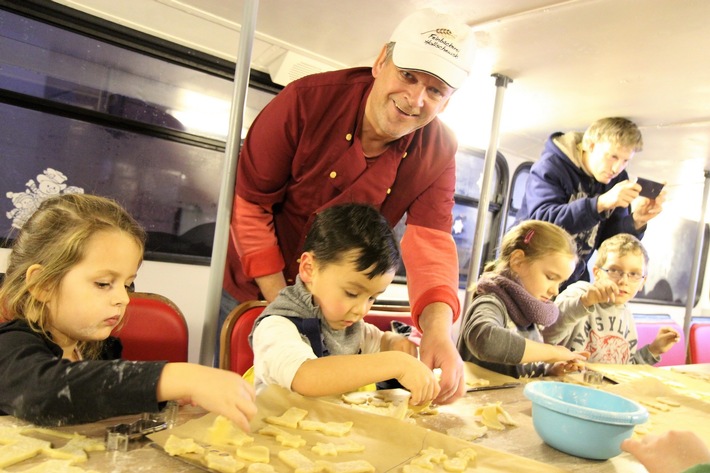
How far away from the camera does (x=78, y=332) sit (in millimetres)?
1084

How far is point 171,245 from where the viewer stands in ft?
12.2

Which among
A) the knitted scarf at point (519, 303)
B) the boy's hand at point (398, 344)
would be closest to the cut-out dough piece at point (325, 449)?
the boy's hand at point (398, 344)

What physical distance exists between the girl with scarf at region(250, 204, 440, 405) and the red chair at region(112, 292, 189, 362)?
0.40m

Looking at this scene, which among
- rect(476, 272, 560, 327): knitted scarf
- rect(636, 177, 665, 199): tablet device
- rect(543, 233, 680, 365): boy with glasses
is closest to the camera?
rect(476, 272, 560, 327): knitted scarf

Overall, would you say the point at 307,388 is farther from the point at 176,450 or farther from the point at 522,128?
the point at 522,128

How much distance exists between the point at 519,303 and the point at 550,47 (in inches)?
50.8

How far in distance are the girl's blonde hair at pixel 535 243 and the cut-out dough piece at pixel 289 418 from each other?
1.45 meters

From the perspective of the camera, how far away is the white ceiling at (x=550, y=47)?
2207mm

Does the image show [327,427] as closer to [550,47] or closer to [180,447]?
[180,447]

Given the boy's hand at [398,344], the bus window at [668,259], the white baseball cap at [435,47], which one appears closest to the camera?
the white baseball cap at [435,47]

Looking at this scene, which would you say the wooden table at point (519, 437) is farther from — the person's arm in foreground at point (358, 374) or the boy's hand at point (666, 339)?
the boy's hand at point (666, 339)

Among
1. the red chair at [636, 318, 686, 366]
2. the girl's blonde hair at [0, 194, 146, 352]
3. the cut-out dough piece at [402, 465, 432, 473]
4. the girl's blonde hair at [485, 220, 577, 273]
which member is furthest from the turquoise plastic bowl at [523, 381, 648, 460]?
the red chair at [636, 318, 686, 366]

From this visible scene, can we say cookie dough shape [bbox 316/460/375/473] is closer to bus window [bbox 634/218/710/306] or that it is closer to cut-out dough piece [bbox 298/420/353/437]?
cut-out dough piece [bbox 298/420/353/437]

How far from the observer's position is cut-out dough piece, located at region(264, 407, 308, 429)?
101cm
